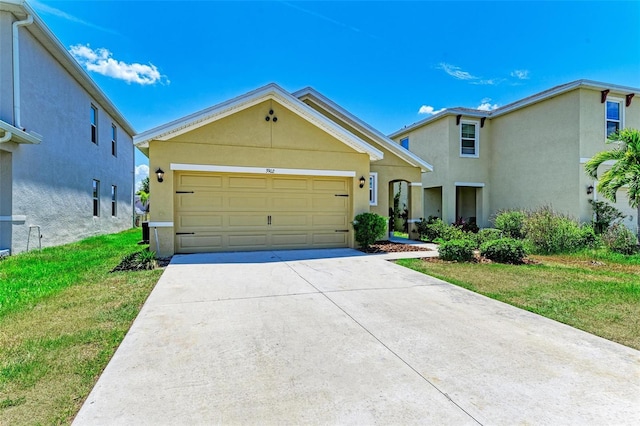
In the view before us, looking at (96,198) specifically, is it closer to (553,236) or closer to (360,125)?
(360,125)

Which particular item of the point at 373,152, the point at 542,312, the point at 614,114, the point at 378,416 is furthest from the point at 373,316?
the point at 614,114

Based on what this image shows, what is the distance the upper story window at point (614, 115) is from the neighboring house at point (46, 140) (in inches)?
803

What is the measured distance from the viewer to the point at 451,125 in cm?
1639

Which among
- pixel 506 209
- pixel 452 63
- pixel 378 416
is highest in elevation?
pixel 452 63

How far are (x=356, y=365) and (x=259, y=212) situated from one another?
7.68 metres

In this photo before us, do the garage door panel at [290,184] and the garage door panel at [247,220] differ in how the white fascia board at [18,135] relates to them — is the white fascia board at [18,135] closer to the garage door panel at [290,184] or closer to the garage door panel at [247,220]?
the garage door panel at [247,220]

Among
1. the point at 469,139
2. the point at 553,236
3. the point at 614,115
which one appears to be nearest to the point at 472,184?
the point at 469,139

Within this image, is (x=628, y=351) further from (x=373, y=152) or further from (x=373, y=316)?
(x=373, y=152)

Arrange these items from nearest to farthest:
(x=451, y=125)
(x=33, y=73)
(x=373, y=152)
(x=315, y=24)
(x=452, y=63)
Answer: (x=33, y=73), (x=373, y=152), (x=315, y=24), (x=452, y=63), (x=451, y=125)

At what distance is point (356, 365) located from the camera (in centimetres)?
314

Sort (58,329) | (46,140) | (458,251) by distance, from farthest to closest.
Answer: (46,140) → (458,251) → (58,329)

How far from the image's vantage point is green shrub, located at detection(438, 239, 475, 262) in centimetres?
897

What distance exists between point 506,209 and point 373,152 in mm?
9272

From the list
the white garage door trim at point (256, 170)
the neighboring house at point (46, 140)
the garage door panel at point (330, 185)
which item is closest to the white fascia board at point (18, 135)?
the neighboring house at point (46, 140)
